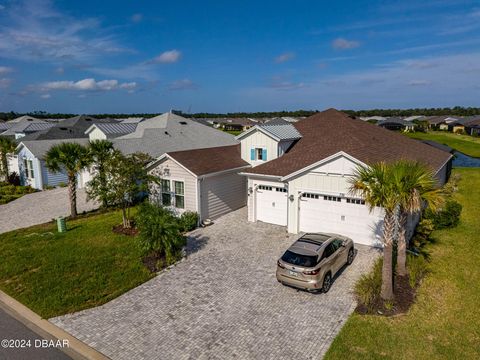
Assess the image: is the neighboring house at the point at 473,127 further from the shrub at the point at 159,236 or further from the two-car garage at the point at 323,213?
the shrub at the point at 159,236

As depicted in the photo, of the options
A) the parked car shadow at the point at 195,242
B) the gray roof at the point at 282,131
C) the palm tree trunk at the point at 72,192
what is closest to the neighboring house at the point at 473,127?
the gray roof at the point at 282,131

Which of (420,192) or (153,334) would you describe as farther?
(420,192)

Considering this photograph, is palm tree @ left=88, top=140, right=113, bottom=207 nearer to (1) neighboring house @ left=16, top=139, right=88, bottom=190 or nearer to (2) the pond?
(1) neighboring house @ left=16, top=139, right=88, bottom=190

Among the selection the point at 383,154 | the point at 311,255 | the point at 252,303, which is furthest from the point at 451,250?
the point at 252,303

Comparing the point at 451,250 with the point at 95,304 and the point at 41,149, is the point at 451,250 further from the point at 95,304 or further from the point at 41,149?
the point at 41,149

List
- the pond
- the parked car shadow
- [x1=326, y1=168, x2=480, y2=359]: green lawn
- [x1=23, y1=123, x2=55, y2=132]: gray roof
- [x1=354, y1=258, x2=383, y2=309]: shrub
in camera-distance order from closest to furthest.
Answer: [x1=326, y1=168, x2=480, y2=359]: green lawn < [x1=354, y1=258, x2=383, y2=309]: shrub < the parked car shadow < the pond < [x1=23, y1=123, x2=55, y2=132]: gray roof

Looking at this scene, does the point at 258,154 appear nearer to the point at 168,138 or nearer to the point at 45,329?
the point at 168,138

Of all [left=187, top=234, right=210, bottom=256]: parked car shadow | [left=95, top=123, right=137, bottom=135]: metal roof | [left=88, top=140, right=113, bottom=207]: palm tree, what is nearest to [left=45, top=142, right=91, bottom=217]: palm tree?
[left=88, top=140, right=113, bottom=207]: palm tree
